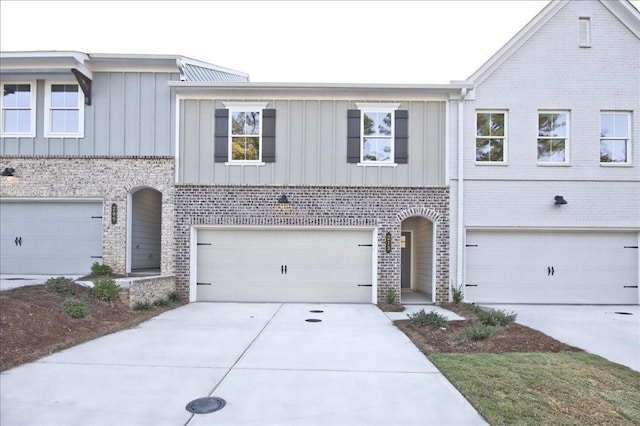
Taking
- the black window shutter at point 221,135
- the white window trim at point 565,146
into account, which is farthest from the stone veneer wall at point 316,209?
the white window trim at point 565,146

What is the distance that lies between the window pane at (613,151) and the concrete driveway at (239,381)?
8.03 metres

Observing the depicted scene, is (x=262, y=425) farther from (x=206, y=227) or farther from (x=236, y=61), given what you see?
(x=236, y=61)

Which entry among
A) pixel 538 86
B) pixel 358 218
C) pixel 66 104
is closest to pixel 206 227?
pixel 358 218

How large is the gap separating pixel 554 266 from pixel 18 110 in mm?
14780

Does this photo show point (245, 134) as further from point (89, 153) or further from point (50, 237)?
point (50, 237)

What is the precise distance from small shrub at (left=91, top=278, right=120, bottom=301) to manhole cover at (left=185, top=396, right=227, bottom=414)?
518cm

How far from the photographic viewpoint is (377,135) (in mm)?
10867

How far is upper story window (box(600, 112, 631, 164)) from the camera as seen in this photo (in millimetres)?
10930

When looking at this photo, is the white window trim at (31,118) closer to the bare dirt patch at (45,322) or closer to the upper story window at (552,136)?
the bare dirt patch at (45,322)

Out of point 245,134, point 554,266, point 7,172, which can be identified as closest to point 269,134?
point 245,134

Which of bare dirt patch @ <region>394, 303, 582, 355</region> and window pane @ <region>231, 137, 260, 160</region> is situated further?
window pane @ <region>231, 137, 260, 160</region>

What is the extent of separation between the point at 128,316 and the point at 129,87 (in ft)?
20.2

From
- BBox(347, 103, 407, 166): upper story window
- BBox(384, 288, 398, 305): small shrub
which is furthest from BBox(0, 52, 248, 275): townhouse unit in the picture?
BBox(384, 288, 398, 305): small shrub

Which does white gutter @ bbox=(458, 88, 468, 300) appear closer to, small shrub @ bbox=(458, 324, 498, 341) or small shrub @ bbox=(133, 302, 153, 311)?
small shrub @ bbox=(458, 324, 498, 341)
